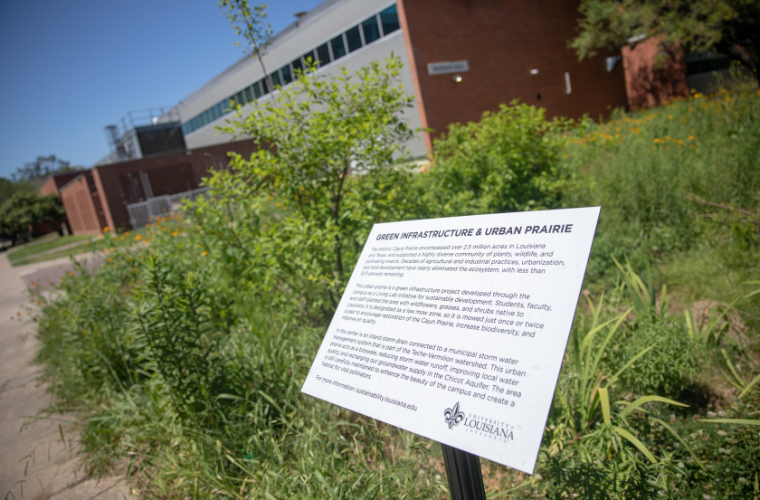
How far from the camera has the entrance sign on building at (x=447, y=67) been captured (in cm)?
1794

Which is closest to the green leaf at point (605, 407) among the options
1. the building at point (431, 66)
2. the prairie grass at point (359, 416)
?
the prairie grass at point (359, 416)

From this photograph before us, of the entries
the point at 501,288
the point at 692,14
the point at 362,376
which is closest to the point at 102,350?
the point at 362,376

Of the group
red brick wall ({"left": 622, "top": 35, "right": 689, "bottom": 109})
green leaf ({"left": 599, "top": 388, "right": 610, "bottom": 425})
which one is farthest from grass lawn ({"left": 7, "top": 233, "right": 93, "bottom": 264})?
red brick wall ({"left": 622, "top": 35, "right": 689, "bottom": 109})

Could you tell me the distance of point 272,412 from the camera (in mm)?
2939

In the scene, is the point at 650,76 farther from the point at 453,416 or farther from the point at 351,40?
the point at 453,416

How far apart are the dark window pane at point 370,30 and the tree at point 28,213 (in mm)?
34537

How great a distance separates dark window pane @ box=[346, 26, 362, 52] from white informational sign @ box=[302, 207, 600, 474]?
20.0 meters

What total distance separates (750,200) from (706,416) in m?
3.13

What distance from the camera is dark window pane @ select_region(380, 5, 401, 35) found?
17688 millimetres

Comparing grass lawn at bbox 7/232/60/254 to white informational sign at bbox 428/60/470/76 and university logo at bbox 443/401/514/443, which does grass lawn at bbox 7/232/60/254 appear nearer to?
white informational sign at bbox 428/60/470/76

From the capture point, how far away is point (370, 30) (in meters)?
18.9

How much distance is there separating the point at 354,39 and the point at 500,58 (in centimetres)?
696

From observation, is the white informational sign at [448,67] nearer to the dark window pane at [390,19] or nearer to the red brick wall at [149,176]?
the dark window pane at [390,19]

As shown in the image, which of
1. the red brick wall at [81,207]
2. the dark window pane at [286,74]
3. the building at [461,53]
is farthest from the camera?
the red brick wall at [81,207]
